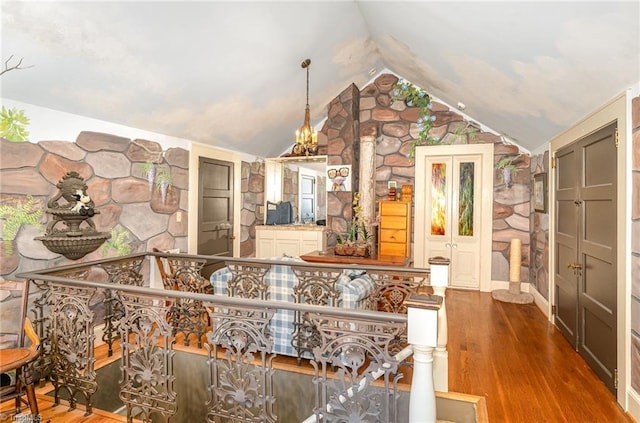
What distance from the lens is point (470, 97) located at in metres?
4.44

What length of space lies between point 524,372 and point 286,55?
153 inches

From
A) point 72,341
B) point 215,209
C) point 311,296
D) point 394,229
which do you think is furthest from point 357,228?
point 72,341

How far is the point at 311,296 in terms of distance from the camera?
289cm

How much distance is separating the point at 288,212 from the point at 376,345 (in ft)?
16.1

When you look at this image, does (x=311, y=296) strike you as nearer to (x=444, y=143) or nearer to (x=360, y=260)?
(x=360, y=260)

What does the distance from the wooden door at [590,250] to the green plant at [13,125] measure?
15.1 feet

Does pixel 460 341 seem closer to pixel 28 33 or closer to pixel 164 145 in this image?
pixel 164 145

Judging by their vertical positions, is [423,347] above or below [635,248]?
below

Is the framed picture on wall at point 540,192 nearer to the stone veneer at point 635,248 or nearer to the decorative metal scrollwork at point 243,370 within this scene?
the stone veneer at point 635,248

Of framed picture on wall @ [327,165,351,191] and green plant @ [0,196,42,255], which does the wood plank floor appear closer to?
green plant @ [0,196,42,255]

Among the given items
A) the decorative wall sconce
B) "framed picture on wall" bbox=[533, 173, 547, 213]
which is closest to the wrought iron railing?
the decorative wall sconce

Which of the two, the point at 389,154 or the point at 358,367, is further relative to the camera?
the point at 389,154

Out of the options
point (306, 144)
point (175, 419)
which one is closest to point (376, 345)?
point (175, 419)

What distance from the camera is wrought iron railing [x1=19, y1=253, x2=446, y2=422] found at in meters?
1.64
